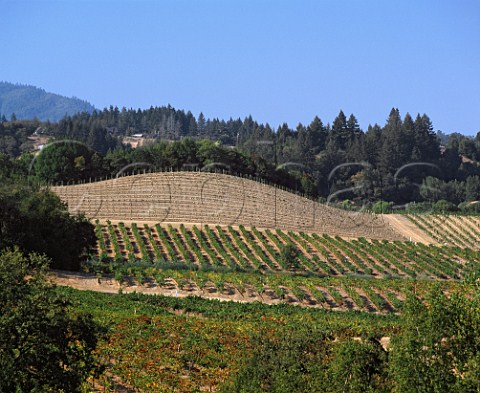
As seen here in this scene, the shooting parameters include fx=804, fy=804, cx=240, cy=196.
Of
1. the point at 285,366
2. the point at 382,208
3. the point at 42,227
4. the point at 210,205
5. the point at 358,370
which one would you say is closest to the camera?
the point at 358,370

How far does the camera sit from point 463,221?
8519 cm

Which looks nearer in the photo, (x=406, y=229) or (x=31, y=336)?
(x=31, y=336)

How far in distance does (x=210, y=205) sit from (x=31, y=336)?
57.2 metres

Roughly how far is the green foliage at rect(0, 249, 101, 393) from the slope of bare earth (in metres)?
58.6

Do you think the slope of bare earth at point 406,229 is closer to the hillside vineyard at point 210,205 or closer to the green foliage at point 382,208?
the hillside vineyard at point 210,205

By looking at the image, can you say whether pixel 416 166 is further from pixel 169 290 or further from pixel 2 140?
pixel 169 290

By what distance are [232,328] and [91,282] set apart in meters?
15.9

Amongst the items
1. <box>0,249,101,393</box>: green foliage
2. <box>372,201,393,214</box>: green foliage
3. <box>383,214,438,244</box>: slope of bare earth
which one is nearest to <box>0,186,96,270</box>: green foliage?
<box>0,249,101,393</box>: green foliage

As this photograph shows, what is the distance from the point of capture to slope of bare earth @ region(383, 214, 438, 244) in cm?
7625

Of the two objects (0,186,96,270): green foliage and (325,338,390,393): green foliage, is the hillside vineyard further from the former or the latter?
(325,338,390,393): green foliage

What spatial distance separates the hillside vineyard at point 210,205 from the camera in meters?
74.3

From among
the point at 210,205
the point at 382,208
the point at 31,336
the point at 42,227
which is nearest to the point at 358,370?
the point at 31,336

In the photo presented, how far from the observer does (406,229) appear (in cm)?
7969

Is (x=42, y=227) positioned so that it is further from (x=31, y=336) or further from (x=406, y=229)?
(x=406, y=229)
